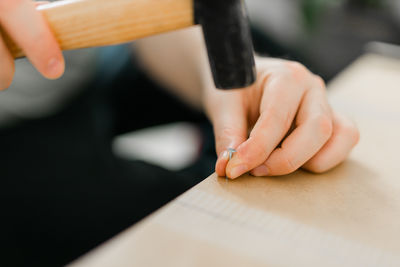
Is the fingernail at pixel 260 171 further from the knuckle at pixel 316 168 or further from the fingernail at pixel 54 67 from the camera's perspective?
the fingernail at pixel 54 67

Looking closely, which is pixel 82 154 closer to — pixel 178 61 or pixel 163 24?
pixel 178 61

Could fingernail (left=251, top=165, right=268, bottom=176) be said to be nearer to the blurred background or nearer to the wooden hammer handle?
the wooden hammer handle

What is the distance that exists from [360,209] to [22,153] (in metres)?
0.96

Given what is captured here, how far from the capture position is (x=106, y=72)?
1.11 metres

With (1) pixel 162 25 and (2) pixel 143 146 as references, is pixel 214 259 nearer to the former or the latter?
(1) pixel 162 25

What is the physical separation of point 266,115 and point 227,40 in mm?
140

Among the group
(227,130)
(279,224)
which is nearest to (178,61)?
(227,130)

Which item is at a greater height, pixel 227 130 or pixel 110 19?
pixel 110 19

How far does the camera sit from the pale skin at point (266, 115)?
0.49 m

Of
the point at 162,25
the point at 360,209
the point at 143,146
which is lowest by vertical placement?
the point at 143,146

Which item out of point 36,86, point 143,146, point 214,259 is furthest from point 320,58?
point 214,259

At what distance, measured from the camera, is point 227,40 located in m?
0.47

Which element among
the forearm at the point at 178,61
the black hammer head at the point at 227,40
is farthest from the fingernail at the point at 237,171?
the forearm at the point at 178,61

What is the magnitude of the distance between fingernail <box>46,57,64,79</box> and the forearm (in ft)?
1.49
